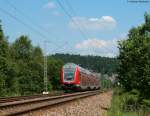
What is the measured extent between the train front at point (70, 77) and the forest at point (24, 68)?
7743 millimetres

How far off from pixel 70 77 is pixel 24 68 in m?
46.4

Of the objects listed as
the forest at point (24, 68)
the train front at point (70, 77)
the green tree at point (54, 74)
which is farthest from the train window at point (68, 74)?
the green tree at point (54, 74)

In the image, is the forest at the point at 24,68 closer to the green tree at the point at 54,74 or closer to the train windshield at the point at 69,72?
the green tree at the point at 54,74

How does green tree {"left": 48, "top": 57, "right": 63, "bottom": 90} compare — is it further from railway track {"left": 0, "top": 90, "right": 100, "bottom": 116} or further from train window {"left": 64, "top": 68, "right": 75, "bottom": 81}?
railway track {"left": 0, "top": 90, "right": 100, "bottom": 116}

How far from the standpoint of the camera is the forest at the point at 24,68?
80188 mm

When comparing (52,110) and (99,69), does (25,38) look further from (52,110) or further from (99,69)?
(52,110)

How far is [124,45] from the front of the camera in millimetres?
46062

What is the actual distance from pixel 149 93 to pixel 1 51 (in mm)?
48214

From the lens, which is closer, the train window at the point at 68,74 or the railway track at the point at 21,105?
the railway track at the point at 21,105

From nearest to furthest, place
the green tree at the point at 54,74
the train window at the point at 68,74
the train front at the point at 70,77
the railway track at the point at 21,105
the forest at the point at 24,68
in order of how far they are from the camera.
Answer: the railway track at the point at 21,105 < the train front at the point at 70,77 < the train window at the point at 68,74 < the forest at the point at 24,68 < the green tree at the point at 54,74

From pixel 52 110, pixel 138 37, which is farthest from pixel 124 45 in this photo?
pixel 52 110

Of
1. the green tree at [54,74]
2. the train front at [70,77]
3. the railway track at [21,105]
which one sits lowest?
the railway track at [21,105]

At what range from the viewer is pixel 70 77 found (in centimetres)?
5919

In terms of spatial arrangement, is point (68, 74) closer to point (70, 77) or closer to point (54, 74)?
point (70, 77)
